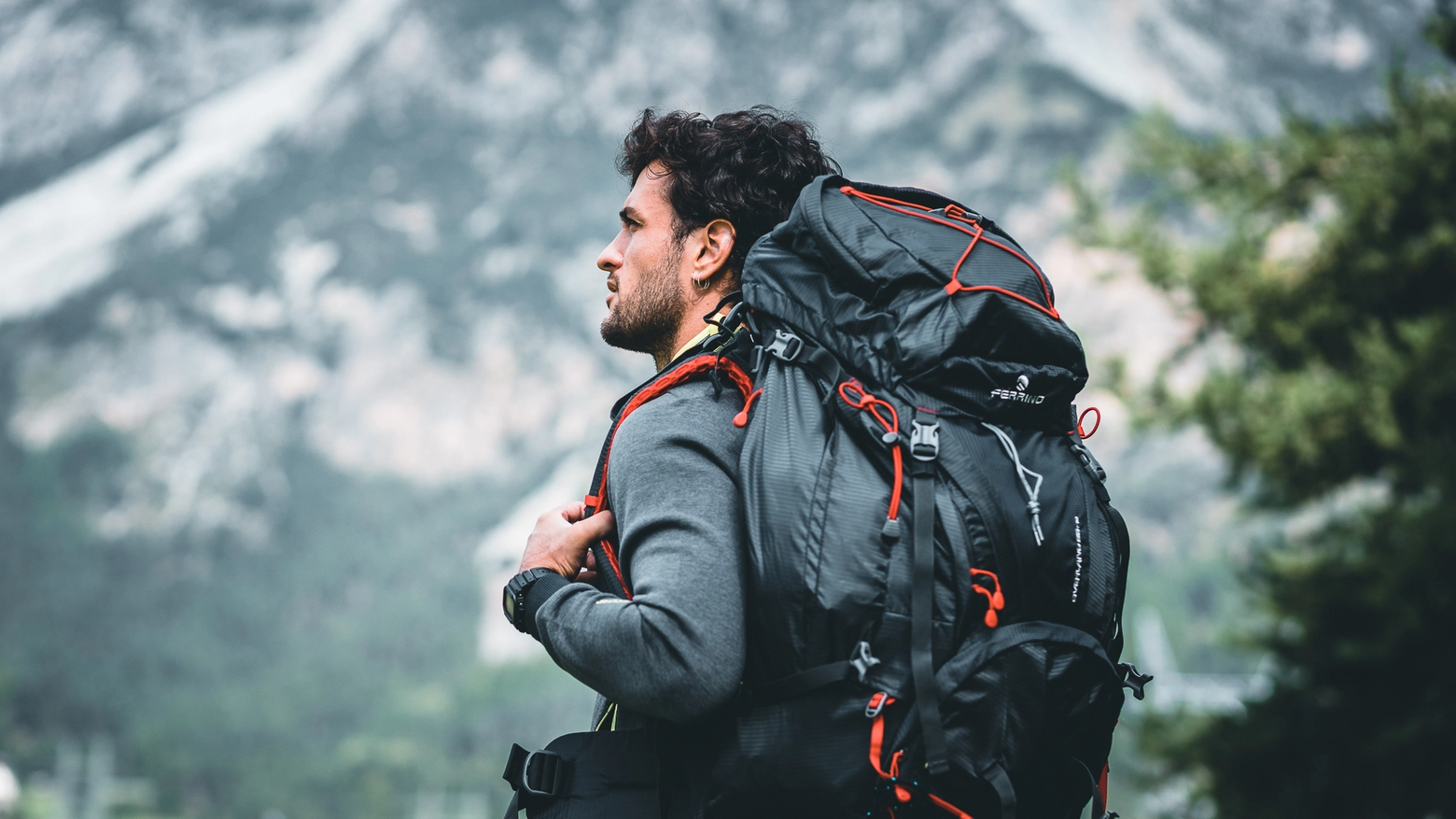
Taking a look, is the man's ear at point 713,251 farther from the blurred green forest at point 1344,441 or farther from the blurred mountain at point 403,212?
the blurred mountain at point 403,212

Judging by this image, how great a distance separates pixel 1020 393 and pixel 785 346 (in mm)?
336

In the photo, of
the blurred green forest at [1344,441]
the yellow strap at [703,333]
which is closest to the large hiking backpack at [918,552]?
the yellow strap at [703,333]

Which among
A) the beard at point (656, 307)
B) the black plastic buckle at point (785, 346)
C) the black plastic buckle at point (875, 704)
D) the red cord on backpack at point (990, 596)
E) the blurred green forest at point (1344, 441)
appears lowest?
the black plastic buckle at point (875, 704)

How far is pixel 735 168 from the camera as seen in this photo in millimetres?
2078

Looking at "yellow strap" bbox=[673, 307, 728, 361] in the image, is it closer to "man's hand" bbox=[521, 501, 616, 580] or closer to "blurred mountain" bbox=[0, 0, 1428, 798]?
"man's hand" bbox=[521, 501, 616, 580]

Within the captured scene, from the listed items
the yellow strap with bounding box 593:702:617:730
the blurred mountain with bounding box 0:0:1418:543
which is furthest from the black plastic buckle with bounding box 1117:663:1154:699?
the blurred mountain with bounding box 0:0:1418:543

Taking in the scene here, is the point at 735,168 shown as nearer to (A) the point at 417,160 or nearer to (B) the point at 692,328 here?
(B) the point at 692,328

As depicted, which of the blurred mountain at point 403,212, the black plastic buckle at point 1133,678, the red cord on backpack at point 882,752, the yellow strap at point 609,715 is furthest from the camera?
the blurred mountain at point 403,212

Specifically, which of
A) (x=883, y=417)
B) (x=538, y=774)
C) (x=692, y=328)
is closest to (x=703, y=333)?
(x=692, y=328)

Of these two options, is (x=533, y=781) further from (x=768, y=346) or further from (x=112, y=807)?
(x=112, y=807)

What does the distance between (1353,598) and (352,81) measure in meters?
95.1

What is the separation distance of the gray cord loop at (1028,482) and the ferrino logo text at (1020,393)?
45mm

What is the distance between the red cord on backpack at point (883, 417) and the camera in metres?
1.52

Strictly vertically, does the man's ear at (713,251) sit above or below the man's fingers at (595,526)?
above
